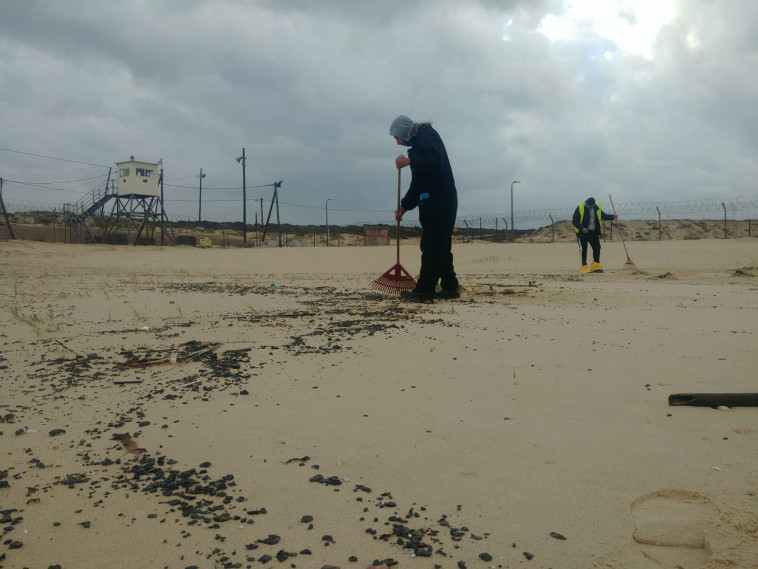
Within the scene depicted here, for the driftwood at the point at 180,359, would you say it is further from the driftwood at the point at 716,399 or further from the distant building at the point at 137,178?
the distant building at the point at 137,178

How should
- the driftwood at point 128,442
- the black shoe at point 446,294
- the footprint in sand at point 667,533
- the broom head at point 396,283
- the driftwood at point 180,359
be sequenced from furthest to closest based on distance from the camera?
the broom head at point 396,283, the black shoe at point 446,294, the driftwood at point 180,359, the driftwood at point 128,442, the footprint in sand at point 667,533

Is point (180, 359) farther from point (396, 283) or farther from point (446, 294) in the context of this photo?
point (396, 283)

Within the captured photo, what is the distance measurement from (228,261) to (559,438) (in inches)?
722

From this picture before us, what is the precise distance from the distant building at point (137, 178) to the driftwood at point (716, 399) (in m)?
35.0

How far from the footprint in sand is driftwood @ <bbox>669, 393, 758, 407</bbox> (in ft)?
2.89

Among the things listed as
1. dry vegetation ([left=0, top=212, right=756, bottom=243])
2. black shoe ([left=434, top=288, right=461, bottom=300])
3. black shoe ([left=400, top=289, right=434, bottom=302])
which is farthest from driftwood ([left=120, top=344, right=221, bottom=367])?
dry vegetation ([left=0, top=212, right=756, bottom=243])

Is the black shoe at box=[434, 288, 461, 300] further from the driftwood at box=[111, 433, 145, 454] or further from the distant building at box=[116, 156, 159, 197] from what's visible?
the distant building at box=[116, 156, 159, 197]

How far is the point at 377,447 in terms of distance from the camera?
2.16 m

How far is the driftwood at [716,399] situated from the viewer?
97.9 inches

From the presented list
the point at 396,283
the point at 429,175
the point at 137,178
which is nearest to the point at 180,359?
the point at 429,175

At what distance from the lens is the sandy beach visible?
1.54 m

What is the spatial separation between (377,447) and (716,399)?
1.53 meters

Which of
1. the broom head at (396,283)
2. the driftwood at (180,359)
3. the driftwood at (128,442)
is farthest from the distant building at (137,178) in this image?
the driftwood at (128,442)

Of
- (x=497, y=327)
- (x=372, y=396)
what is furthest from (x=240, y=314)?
(x=372, y=396)
